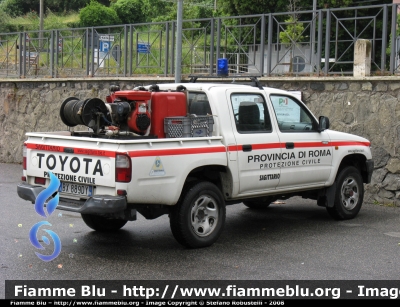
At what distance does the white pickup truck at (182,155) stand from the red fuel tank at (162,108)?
12mm

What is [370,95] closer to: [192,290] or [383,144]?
[383,144]

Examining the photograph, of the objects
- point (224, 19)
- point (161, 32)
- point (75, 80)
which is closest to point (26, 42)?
point (75, 80)

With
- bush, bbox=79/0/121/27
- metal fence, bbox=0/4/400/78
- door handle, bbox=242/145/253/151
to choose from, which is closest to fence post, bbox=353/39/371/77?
metal fence, bbox=0/4/400/78

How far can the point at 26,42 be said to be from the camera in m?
19.2

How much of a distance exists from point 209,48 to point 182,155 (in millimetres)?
7412

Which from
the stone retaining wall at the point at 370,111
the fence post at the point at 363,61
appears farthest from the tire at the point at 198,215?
the fence post at the point at 363,61

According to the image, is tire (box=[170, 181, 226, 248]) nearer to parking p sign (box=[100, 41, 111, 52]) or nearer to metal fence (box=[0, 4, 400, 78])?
metal fence (box=[0, 4, 400, 78])

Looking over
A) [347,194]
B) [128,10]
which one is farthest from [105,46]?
[128,10]

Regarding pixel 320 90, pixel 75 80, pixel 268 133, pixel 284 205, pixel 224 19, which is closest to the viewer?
pixel 268 133

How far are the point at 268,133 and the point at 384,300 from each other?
11.0ft

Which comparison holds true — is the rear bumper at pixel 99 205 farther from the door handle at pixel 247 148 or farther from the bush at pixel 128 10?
the bush at pixel 128 10

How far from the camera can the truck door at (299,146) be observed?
9000 millimetres

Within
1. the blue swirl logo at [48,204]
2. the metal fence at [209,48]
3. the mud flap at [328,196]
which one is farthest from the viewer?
the metal fence at [209,48]

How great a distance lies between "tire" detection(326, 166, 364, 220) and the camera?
32.3ft
